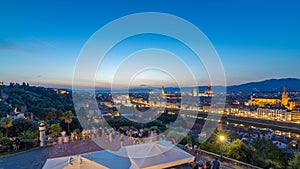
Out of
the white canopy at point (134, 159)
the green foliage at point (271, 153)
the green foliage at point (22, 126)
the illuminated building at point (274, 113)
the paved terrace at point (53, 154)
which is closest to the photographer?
the white canopy at point (134, 159)

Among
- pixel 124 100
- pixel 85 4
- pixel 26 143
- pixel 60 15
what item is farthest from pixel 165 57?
pixel 60 15

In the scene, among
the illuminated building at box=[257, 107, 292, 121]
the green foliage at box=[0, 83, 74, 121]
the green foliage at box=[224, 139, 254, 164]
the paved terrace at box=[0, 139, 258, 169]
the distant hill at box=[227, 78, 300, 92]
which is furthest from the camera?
the distant hill at box=[227, 78, 300, 92]

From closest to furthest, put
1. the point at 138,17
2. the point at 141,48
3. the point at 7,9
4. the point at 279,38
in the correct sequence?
the point at 138,17, the point at 141,48, the point at 7,9, the point at 279,38

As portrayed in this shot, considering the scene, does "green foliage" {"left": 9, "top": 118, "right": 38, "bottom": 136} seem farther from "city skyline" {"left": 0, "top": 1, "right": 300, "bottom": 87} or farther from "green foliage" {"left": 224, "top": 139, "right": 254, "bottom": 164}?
"green foliage" {"left": 224, "top": 139, "right": 254, "bottom": 164}

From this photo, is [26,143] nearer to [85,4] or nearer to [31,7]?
[31,7]

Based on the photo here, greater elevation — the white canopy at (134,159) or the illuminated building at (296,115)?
the white canopy at (134,159)

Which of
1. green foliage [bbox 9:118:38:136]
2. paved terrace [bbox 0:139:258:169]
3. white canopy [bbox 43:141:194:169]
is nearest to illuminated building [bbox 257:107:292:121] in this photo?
paved terrace [bbox 0:139:258:169]

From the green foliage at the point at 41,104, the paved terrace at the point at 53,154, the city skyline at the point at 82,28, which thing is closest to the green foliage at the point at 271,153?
the paved terrace at the point at 53,154

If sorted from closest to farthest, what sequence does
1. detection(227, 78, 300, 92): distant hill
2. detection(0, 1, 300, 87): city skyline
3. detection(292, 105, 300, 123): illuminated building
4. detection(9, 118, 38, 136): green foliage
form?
detection(0, 1, 300, 87): city skyline → detection(9, 118, 38, 136): green foliage → detection(292, 105, 300, 123): illuminated building → detection(227, 78, 300, 92): distant hill

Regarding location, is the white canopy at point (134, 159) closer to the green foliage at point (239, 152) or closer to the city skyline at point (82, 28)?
the green foliage at point (239, 152)
